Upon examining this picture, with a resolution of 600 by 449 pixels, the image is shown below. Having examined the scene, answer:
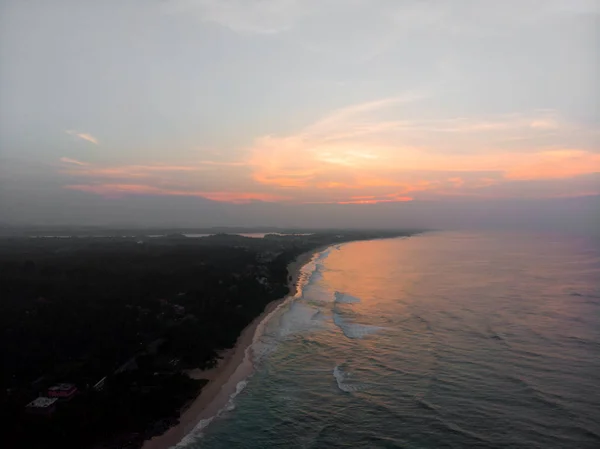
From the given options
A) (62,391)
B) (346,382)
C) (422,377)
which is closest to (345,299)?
(422,377)

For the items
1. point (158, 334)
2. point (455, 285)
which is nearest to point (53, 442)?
point (158, 334)

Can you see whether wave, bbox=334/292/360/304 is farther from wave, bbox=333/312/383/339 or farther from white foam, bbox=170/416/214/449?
white foam, bbox=170/416/214/449

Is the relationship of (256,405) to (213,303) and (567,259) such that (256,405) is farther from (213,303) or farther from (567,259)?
(567,259)

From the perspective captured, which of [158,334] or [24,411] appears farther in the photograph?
[158,334]

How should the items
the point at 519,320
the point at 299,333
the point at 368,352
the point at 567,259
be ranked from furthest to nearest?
the point at 567,259 < the point at 519,320 < the point at 299,333 < the point at 368,352

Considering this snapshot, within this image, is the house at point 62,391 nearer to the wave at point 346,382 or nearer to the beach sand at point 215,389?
the beach sand at point 215,389

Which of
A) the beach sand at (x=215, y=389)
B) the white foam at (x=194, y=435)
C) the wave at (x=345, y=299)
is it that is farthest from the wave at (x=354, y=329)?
the white foam at (x=194, y=435)

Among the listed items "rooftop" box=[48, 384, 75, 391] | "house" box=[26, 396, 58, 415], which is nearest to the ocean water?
"house" box=[26, 396, 58, 415]
